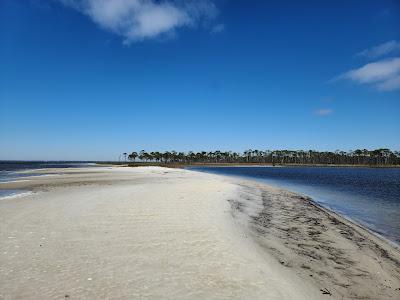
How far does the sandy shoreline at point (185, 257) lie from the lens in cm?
642

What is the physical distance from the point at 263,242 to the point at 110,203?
966 centimetres

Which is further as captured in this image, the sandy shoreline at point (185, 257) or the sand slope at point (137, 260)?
the sandy shoreline at point (185, 257)

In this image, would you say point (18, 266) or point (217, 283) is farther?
point (18, 266)

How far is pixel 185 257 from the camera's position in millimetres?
8273

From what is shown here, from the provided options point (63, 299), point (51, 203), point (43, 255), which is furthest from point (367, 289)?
point (51, 203)

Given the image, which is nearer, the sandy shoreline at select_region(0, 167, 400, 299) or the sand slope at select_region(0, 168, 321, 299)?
the sand slope at select_region(0, 168, 321, 299)

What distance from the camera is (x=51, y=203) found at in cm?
1762

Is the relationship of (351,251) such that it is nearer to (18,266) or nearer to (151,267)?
(151,267)

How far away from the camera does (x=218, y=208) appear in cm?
1627

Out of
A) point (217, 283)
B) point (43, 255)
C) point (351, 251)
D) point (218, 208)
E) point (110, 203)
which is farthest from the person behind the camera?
point (110, 203)

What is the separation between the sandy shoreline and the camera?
6.42 metres

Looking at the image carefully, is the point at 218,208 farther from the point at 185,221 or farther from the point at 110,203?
the point at 110,203

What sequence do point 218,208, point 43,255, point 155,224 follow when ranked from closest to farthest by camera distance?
point 43,255, point 155,224, point 218,208

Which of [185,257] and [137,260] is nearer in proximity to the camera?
[137,260]
